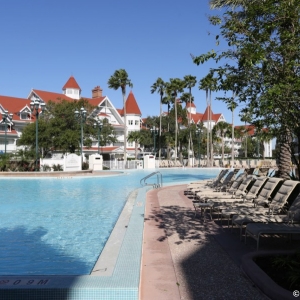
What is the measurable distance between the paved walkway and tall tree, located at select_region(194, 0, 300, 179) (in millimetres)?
2145

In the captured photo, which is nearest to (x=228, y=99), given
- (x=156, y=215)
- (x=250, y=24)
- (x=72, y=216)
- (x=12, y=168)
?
(x=250, y=24)

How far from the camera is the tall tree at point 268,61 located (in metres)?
4.89

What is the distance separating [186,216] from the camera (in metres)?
9.77

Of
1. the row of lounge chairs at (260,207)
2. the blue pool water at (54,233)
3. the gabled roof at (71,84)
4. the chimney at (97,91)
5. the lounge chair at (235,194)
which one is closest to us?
the blue pool water at (54,233)

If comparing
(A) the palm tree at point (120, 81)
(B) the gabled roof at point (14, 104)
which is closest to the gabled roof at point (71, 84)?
(B) the gabled roof at point (14, 104)

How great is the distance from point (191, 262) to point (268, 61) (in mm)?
3263

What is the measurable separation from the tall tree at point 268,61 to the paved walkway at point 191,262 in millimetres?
2145

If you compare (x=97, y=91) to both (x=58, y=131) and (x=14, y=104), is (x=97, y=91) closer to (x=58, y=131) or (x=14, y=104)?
(x=14, y=104)

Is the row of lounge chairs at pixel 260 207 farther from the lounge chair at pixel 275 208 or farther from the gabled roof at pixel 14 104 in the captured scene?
the gabled roof at pixel 14 104

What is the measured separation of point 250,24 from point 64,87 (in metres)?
68.1

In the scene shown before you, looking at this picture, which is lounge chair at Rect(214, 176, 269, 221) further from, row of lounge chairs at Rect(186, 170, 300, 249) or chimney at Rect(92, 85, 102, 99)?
chimney at Rect(92, 85, 102, 99)

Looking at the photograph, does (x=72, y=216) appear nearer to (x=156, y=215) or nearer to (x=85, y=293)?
(x=156, y=215)

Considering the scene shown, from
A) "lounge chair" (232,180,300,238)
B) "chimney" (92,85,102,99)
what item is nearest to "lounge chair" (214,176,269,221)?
"lounge chair" (232,180,300,238)

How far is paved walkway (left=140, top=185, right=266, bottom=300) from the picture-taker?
14.3 ft
